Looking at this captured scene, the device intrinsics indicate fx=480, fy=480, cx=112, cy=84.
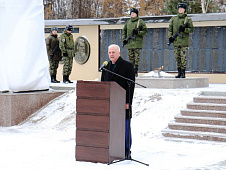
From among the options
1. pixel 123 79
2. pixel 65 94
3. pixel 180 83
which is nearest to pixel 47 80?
pixel 65 94

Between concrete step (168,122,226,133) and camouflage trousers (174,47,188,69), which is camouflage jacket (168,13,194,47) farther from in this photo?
concrete step (168,122,226,133)

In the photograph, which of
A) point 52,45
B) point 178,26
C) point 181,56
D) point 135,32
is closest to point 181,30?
point 178,26

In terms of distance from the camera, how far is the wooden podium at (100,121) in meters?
6.64

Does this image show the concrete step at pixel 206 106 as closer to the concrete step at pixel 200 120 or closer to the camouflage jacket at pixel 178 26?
the concrete step at pixel 200 120

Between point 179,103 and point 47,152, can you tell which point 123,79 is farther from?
point 179,103

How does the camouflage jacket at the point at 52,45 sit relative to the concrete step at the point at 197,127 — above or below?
above

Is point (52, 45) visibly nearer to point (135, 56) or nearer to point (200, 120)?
point (135, 56)

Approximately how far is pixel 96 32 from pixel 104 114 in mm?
12799

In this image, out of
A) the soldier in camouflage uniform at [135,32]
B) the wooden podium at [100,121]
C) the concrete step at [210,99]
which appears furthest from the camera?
the soldier in camouflage uniform at [135,32]

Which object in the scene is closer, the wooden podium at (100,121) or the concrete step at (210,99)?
the wooden podium at (100,121)

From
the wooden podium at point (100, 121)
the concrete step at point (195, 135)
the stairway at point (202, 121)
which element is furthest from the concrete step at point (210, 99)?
the wooden podium at point (100, 121)

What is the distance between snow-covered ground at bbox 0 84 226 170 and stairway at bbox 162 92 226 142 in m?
0.20

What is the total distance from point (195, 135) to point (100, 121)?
297cm

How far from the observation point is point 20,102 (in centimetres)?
1162
